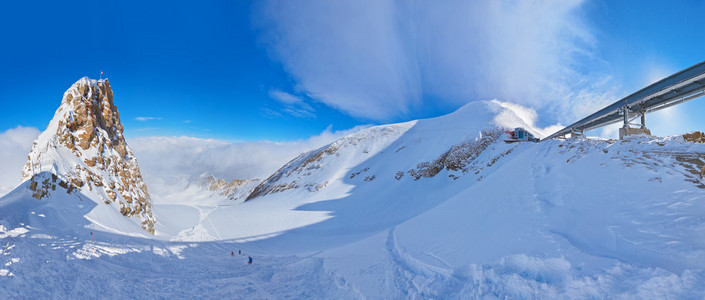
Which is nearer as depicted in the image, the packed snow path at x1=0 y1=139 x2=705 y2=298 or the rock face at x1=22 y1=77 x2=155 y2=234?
the packed snow path at x1=0 y1=139 x2=705 y2=298

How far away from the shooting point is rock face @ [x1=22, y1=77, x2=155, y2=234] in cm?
2194

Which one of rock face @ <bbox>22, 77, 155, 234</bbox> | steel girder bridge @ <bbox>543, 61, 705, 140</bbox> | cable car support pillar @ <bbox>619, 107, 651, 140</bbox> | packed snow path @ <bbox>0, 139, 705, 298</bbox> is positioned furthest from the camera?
rock face @ <bbox>22, 77, 155, 234</bbox>

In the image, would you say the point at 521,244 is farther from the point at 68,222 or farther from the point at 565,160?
the point at 68,222

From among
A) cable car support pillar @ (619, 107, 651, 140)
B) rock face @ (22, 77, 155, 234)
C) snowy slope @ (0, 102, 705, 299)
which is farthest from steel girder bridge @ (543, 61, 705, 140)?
rock face @ (22, 77, 155, 234)

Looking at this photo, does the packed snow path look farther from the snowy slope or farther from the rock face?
the rock face

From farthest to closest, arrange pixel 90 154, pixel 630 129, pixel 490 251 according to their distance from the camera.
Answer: pixel 90 154 < pixel 630 129 < pixel 490 251

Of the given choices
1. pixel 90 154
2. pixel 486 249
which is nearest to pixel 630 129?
pixel 486 249

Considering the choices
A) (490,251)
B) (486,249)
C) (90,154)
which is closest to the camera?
(490,251)

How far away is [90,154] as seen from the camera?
2633 cm

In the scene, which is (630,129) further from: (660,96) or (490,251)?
(490,251)

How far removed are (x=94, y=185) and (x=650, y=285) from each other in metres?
35.8

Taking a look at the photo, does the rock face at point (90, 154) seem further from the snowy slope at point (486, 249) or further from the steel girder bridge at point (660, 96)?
the steel girder bridge at point (660, 96)

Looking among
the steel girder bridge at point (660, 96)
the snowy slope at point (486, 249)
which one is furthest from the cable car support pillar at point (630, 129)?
the snowy slope at point (486, 249)

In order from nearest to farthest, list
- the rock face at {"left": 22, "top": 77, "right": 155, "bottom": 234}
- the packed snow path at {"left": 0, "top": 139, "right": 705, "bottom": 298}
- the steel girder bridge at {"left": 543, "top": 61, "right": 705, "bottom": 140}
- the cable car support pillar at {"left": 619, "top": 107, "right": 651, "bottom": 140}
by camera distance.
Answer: the packed snow path at {"left": 0, "top": 139, "right": 705, "bottom": 298} → the steel girder bridge at {"left": 543, "top": 61, "right": 705, "bottom": 140} → the cable car support pillar at {"left": 619, "top": 107, "right": 651, "bottom": 140} → the rock face at {"left": 22, "top": 77, "right": 155, "bottom": 234}
